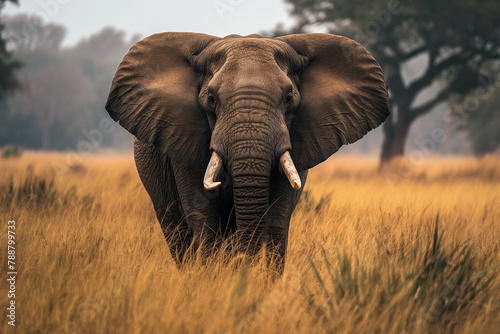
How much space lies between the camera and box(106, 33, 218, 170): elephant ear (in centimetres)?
415

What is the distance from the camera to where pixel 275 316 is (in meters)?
3.01

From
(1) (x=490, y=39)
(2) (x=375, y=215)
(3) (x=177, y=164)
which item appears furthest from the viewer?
(1) (x=490, y=39)

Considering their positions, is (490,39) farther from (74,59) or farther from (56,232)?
(74,59)

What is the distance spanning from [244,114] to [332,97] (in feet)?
3.07

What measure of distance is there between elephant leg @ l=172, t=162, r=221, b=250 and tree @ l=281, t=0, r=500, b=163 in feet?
44.0

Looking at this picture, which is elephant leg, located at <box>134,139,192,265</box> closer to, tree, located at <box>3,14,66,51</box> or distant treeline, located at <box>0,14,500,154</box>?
distant treeline, located at <box>0,14,500,154</box>

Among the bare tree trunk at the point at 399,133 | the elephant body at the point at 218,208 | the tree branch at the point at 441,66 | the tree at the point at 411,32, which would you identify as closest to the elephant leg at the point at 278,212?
the elephant body at the point at 218,208

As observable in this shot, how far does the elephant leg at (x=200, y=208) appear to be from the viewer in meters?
4.21

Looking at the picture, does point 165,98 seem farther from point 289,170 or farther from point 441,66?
point 441,66

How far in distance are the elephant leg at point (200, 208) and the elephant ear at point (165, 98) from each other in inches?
8.4

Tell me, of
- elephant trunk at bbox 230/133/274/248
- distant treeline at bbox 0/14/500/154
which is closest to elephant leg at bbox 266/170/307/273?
elephant trunk at bbox 230/133/274/248

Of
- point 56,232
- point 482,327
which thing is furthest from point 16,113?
point 482,327

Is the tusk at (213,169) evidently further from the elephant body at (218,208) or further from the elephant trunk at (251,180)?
the elephant body at (218,208)

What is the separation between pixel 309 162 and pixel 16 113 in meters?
48.1
